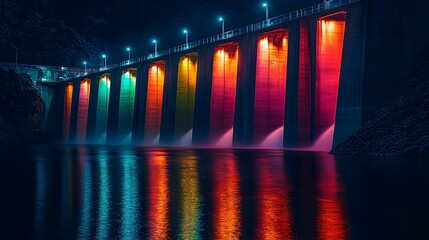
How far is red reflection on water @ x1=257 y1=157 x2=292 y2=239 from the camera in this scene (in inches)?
368

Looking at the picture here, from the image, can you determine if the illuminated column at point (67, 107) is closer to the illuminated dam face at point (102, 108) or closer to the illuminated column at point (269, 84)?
the illuminated dam face at point (102, 108)

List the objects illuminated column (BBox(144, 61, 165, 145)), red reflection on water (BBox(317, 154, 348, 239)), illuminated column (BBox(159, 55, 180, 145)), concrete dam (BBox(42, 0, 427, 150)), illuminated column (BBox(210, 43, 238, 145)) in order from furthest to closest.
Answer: illuminated column (BBox(144, 61, 165, 145)), illuminated column (BBox(159, 55, 180, 145)), illuminated column (BBox(210, 43, 238, 145)), concrete dam (BBox(42, 0, 427, 150)), red reflection on water (BBox(317, 154, 348, 239))

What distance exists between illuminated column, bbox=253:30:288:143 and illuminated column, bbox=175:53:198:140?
19.2m

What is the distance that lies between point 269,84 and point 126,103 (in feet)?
137

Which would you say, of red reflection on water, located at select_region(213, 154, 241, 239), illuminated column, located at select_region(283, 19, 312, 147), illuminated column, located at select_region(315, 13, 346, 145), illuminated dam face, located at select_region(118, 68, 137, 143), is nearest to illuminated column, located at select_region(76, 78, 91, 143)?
illuminated dam face, located at select_region(118, 68, 137, 143)

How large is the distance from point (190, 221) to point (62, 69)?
112m

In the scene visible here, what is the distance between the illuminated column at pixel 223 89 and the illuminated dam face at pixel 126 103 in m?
29.7

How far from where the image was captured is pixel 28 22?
439 ft

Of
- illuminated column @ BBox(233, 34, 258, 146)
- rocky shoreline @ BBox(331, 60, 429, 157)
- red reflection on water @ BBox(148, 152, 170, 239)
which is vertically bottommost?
red reflection on water @ BBox(148, 152, 170, 239)

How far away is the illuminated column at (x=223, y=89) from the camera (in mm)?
64500

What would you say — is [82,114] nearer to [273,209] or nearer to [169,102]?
[169,102]

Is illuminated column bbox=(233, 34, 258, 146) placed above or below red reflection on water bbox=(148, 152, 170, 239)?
above

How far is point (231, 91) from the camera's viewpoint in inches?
2608

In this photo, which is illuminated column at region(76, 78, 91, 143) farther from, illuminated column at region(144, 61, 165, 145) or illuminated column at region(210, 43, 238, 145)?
illuminated column at region(210, 43, 238, 145)
